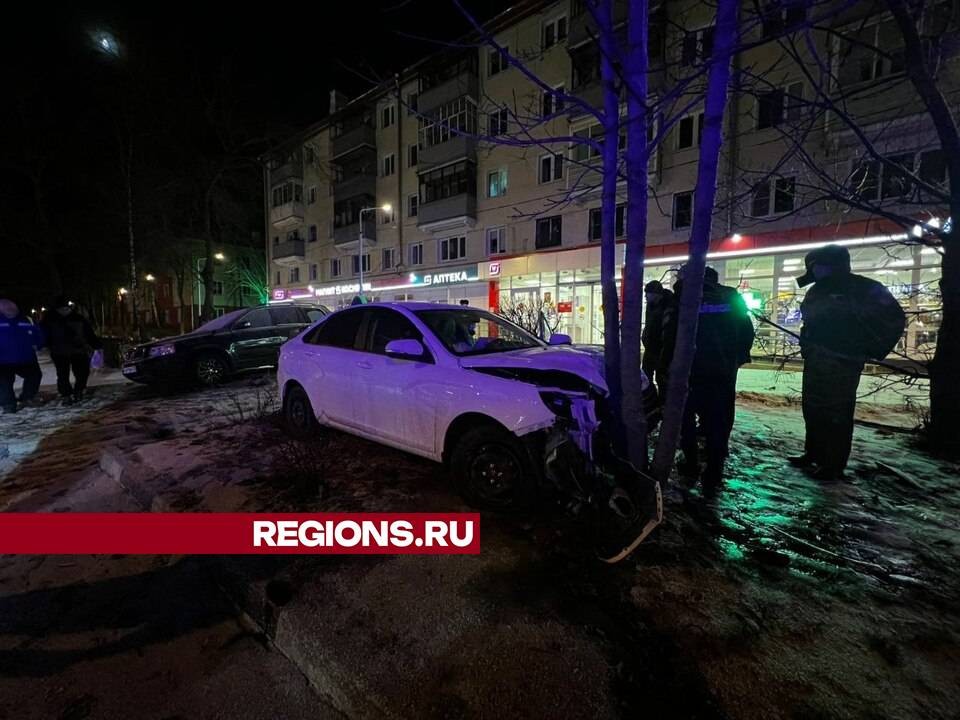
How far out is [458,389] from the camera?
3.20m

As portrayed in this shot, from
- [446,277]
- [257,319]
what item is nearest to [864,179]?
[257,319]

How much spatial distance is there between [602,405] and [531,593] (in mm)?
1300

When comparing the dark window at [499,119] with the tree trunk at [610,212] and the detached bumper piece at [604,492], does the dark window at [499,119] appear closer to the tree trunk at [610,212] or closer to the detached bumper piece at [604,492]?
the tree trunk at [610,212]

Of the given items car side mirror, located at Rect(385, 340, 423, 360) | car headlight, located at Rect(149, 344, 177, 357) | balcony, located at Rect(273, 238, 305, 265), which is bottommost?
car headlight, located at Rect(149, 344, 177, 357)

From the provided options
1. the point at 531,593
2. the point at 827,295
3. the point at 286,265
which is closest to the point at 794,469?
the point at 827,295

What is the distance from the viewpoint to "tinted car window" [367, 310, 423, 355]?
3.82 m

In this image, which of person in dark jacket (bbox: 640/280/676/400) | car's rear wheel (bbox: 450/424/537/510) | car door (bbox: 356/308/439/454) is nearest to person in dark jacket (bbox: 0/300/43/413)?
car door (bbox: 356/308/439/454)

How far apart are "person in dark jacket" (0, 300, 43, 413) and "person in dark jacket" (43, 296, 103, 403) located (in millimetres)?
370

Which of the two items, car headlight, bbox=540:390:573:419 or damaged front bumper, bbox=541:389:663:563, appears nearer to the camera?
damaged front bumper, bbox=541:389:663:563

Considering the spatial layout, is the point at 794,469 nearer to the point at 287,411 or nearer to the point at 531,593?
the point at 531,593

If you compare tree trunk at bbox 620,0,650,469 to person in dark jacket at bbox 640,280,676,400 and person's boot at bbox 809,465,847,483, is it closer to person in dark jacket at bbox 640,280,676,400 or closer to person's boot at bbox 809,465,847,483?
person in dark jacket at bbox 640,280,676,400

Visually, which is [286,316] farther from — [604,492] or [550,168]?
[550,168]

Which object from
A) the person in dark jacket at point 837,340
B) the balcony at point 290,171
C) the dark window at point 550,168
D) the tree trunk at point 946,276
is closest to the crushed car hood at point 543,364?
the person in dark jacket at point 837,340

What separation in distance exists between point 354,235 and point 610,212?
26.0 meters
